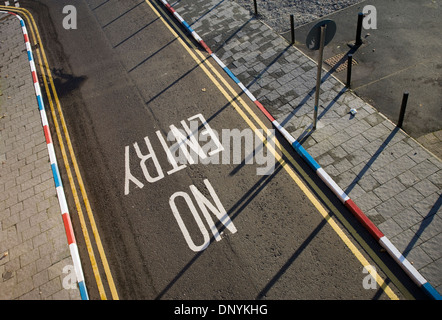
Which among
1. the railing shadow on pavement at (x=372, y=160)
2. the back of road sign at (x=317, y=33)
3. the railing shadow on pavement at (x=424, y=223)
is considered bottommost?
the railing shadow on pavement at (x=424, y=223)

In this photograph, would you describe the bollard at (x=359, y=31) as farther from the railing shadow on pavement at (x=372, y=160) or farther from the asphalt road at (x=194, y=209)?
the asphalt road at (x=194, y=209)

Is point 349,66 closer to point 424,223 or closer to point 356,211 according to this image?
point 356,211

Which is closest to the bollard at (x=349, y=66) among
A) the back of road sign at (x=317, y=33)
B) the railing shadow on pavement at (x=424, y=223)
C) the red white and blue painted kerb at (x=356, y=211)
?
the back of road sign at (x=317, y=33)

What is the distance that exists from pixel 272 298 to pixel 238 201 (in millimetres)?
2495

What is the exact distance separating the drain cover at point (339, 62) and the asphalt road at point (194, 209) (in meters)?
3.24

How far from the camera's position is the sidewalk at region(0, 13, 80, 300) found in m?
8.05

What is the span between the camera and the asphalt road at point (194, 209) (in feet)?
24.6

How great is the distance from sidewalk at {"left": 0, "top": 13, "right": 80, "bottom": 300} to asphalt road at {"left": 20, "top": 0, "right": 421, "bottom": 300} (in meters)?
0.56

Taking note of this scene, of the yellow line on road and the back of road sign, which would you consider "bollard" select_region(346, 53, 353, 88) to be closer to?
the back of road sign

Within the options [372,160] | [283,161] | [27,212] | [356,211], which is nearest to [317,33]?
[283,161]

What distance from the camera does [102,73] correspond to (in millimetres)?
13664

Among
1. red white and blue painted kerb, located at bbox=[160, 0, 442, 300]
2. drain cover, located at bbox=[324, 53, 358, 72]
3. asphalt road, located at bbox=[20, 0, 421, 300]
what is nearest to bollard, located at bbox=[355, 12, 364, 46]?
drain cover, located at bbox=[324, 53, 358, 72]
